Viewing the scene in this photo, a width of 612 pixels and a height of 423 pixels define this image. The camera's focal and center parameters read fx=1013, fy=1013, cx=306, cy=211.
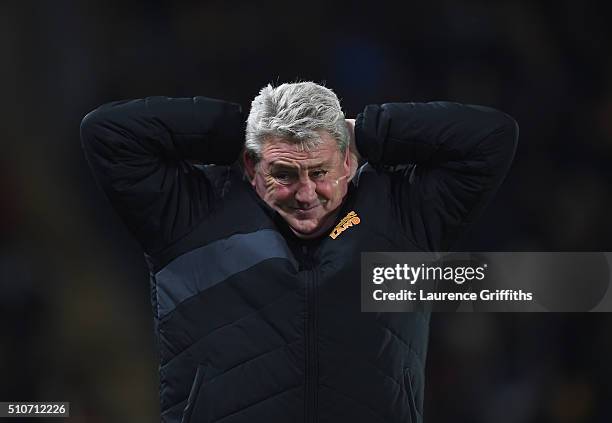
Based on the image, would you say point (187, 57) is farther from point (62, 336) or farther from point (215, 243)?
point (215, 243)

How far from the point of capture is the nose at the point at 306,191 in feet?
6.23

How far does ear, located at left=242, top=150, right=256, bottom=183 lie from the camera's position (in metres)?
1.97

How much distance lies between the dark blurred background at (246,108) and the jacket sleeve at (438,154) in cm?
120

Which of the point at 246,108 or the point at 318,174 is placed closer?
the point at 318,174

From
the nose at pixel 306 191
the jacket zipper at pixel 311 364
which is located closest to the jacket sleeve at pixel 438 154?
the nose at pixel 306 191

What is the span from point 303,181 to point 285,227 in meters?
0.12

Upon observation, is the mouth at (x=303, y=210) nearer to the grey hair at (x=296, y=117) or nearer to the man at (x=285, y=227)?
the man at (x=285, y=227)

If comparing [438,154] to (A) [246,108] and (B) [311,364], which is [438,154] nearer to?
(B) [311,364]

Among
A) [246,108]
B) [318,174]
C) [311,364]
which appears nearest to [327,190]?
[318,174]

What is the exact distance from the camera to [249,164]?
1.98 meters

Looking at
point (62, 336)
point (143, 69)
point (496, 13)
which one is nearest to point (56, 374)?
point (62, 336)

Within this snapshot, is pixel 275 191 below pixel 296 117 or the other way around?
below

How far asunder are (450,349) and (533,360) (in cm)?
26

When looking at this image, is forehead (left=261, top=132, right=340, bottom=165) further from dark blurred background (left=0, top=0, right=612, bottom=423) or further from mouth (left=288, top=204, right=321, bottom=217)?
dark blurred background (left=0, top=0, right=612, bottom=423)
